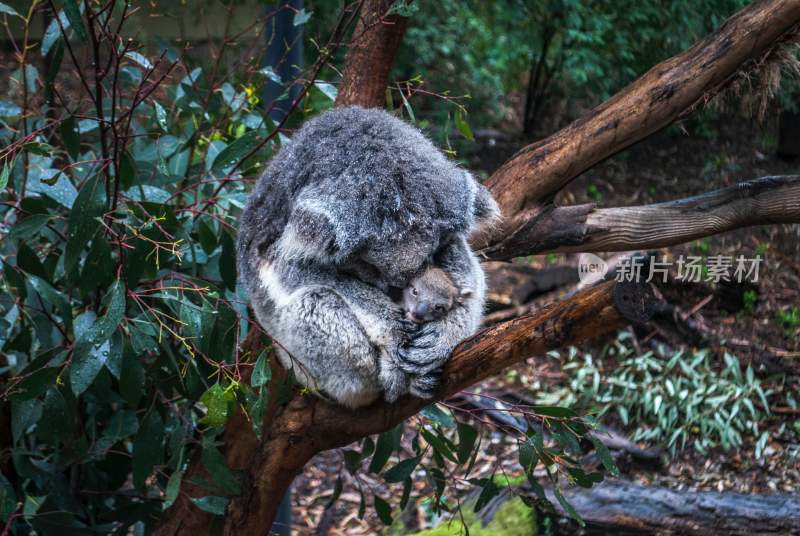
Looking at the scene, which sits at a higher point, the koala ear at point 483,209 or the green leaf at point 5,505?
the koala ear at point 483,209

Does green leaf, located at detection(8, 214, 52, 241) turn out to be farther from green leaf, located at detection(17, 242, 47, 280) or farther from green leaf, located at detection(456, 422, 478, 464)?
green leaf, located at detection(456, 422, 478, 464)

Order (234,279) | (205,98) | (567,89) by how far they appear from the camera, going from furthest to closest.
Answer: (567,89)
(205,98)
(234,279)

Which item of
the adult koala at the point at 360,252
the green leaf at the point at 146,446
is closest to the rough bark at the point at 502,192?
the adult koala at the point at 360,252

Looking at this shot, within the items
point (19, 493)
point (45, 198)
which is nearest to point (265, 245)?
point (45, 198)

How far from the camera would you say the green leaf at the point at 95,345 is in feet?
6.51

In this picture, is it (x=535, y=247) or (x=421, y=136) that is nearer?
(x=421, y=136)

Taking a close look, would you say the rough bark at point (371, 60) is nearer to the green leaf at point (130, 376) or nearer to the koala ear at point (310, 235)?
the koala ear at point (310, 235)

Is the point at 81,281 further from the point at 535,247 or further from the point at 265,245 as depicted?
the point at 535,247

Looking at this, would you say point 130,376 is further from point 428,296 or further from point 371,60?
point 371,60

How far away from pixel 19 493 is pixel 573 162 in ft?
7.61

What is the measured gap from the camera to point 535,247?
275 centimetres

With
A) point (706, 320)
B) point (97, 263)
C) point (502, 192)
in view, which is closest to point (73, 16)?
point (97, 263)

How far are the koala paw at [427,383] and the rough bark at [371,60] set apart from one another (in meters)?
1.19

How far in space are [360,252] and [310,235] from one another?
143 mm
